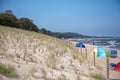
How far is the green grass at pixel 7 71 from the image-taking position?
7.36 metres

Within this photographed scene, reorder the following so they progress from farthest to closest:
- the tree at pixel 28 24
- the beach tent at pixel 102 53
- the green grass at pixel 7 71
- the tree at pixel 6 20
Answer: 1. the tree at pixel 28 24
2. the tree at pixel 6 20
3. the beach tent at pixel 102 53
4. the green grass at pixel 7 71

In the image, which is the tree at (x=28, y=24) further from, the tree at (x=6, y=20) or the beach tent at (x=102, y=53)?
the beach tent at (x=102, y=53)

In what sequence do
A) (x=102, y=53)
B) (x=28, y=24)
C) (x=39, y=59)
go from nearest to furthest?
(x=39, y=59) → (x=102, y=53) → (x=28, y=24)

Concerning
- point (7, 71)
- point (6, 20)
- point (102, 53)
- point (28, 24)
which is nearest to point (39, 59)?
point (7, 71)

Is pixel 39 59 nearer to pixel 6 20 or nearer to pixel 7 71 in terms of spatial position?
pixel 7 71

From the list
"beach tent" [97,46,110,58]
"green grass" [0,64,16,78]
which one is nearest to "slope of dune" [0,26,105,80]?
"green grass" [0,64,16,78]

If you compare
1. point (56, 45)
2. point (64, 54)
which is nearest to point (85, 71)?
point (64, 54)

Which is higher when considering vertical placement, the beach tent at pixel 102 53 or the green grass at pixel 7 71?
the beach tent at pixel 102 53

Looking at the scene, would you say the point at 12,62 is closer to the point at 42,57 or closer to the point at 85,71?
the point at 42,57

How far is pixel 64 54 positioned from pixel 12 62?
3.52 m

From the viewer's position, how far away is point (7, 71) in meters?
7.54

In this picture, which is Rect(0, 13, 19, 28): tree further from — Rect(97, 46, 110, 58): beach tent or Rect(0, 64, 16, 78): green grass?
Rect(0, 64, 16, 78): green grass

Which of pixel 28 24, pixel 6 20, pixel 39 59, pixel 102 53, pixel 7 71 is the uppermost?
pixel 28 24

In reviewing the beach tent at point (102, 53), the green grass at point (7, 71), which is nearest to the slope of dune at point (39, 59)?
the green grass at point (7, 71)
